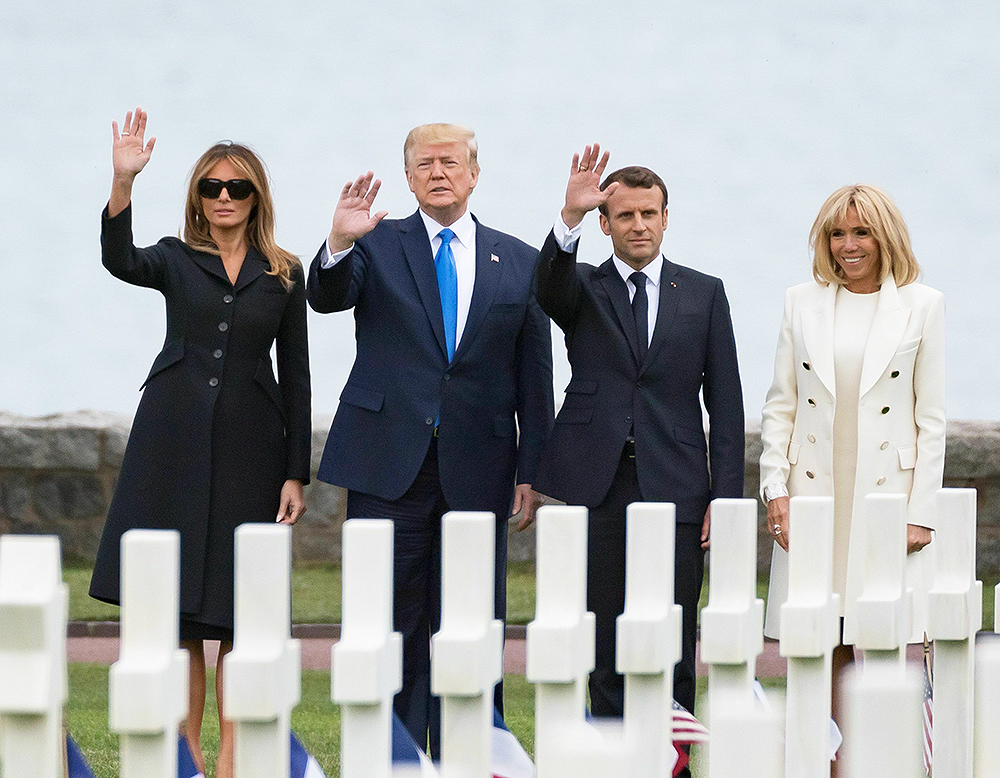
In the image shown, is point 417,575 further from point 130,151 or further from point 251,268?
point 130,151

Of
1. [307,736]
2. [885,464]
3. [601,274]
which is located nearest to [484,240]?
[601,274]

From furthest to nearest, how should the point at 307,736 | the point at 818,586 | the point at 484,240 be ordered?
the point at 307,736 → the point at 484,240 → the point at 818,586

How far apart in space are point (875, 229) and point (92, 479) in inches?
185

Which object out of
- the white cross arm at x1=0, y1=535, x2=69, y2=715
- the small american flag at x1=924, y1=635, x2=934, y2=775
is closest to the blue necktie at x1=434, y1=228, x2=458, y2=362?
the small american flag at x1=924, y1=635, x2=934, y2=775

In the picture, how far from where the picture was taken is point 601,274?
154 inches

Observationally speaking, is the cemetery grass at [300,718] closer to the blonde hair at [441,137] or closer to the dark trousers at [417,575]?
the dark trousers at [417,575]

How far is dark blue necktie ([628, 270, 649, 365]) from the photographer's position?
385cm

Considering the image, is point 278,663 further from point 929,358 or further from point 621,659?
point 929,358

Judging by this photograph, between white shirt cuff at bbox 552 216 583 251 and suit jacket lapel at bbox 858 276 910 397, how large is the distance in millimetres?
814

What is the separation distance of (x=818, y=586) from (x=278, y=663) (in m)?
0.81

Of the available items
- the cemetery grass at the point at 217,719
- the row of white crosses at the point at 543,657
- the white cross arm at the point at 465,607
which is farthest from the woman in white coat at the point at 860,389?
the white cross arm at the point at 465,607

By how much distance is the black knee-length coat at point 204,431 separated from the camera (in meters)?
3.75

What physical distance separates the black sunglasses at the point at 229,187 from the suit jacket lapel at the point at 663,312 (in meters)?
1.08

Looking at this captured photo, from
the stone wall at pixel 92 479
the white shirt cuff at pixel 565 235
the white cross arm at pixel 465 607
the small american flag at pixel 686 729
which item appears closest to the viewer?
the white cross arm at pixel 465 607
